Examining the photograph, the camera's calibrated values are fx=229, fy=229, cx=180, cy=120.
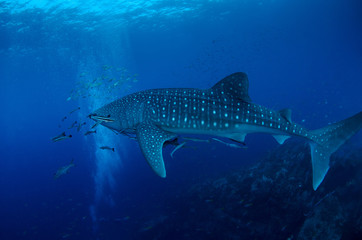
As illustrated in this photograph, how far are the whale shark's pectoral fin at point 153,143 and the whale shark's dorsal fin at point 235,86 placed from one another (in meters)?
1.61

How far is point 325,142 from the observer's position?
511 cm

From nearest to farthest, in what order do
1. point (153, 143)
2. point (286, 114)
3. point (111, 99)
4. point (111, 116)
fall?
point (153, 143), point (286, 114), point (111, 116), point (111, 99)

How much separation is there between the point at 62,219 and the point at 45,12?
24.8 m

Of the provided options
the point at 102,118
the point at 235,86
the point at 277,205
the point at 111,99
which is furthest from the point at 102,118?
the point at 111,99

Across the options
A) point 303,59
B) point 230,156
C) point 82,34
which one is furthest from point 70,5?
point 303,59

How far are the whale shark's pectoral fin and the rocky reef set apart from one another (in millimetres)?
4830

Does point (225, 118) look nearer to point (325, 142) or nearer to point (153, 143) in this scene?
point (153, 143)

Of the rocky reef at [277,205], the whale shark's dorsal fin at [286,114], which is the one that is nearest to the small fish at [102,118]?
the whale shark's dorsal fin at [286,114]

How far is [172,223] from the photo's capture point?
12.0 m

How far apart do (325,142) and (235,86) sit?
235 centimetres

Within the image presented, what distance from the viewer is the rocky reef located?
6.23 m

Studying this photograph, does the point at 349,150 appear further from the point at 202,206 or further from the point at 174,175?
the point at 174,175

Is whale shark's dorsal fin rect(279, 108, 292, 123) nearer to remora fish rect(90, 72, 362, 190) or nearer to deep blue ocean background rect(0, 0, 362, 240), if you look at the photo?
remora fish rect(90, 72, 362, 190)

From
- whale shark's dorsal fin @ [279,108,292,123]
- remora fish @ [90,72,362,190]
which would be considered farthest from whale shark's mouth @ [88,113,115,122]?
whale shark's dorsal fin @ [279,108,292,123]
